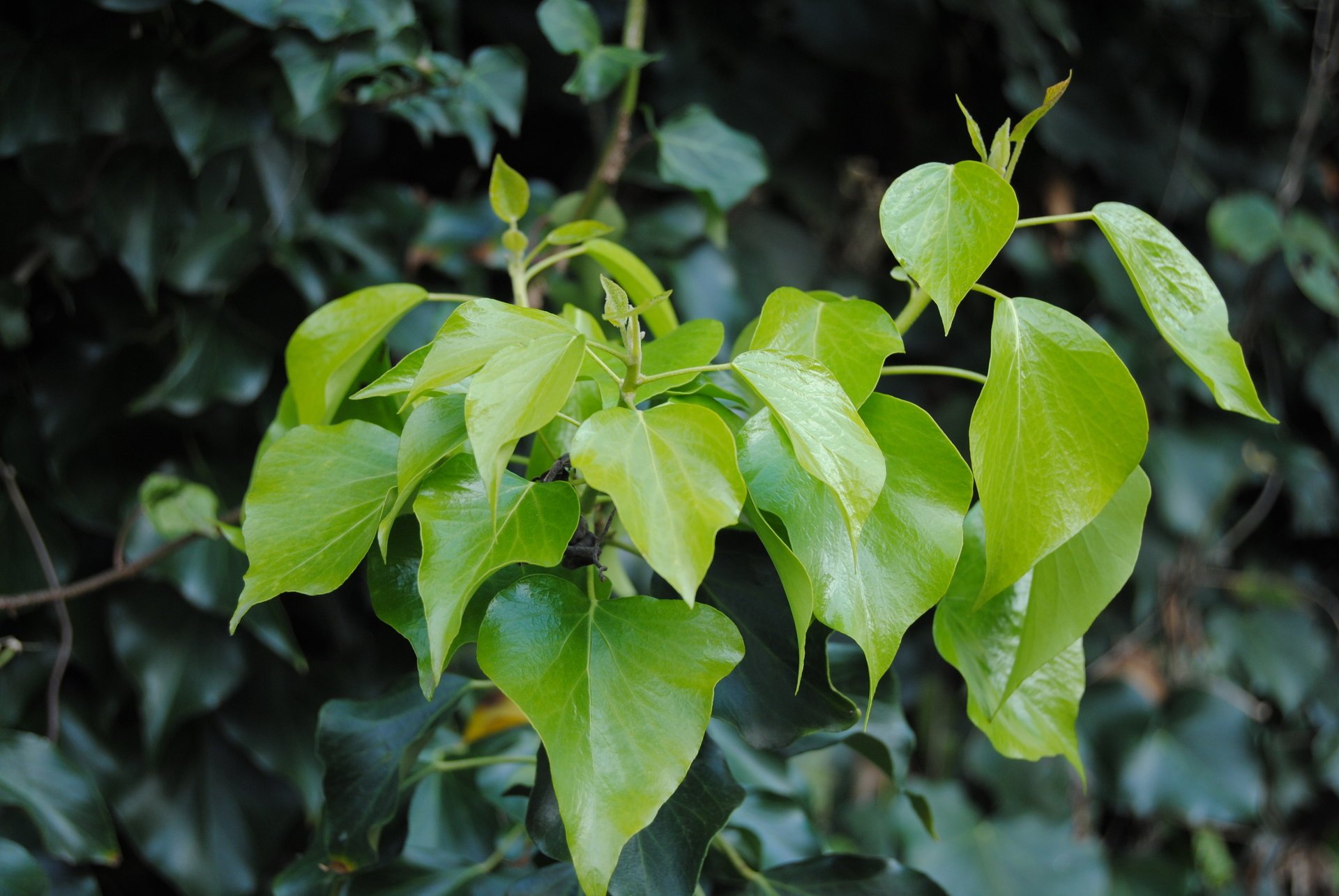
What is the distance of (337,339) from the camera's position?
351mm

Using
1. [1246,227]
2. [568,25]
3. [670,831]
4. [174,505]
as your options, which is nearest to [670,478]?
[670,831]

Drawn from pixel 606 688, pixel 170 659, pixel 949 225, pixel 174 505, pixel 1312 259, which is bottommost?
pixel 170 659

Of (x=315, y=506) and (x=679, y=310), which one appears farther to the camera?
(x=679, y=310)

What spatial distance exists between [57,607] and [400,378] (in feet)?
1.72

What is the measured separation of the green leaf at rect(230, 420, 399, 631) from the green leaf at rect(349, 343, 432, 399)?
0.03 metres

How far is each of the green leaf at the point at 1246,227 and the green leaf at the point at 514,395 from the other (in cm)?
104

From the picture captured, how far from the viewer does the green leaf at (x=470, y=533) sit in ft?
0.82

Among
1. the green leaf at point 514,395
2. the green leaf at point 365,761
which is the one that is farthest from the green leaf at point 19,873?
the green leaf at point 514,395

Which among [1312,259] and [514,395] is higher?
[514,395]

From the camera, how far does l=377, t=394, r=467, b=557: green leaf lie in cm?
26

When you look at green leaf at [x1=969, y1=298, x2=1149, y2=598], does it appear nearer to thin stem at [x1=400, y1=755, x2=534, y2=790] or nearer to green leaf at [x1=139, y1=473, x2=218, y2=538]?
thin stem at [x1=400, y1=755, x2=534, y2=790]

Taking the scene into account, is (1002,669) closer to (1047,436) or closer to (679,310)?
(1047,436)

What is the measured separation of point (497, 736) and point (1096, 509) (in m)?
0.41

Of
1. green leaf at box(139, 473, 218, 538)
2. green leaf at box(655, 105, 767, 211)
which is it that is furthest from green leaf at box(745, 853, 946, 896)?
green leaf at box(655, 105, 767, 211)
